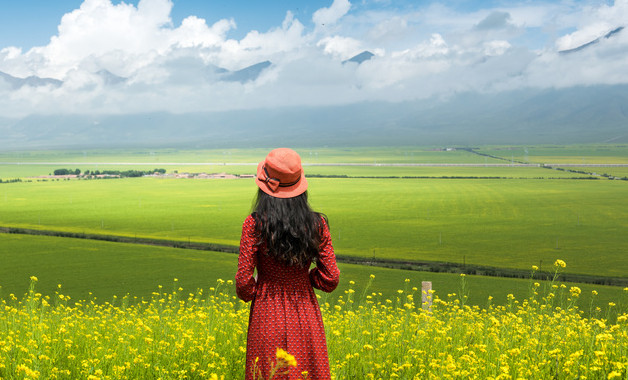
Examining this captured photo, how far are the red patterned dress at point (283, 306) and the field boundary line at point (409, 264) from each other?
24.0m

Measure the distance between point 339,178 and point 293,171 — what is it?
123 m

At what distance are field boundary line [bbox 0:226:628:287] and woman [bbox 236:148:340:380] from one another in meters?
24.1

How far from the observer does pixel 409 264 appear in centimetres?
3881

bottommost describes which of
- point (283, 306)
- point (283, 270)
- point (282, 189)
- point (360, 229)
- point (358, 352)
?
point (360, 229)

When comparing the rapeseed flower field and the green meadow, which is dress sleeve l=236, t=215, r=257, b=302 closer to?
the rapeseed flower field

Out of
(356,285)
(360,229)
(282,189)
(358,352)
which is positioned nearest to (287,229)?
(282,189)

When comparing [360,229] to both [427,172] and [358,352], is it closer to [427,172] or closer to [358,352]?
[358,352]

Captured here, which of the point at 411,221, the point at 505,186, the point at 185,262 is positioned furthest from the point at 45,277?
the point at 505,186

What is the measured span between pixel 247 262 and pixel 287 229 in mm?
353

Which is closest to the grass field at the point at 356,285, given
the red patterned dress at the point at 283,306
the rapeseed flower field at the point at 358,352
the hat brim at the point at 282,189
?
the rapeseed flower field at the point at 358,352

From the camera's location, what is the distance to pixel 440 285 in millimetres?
31609

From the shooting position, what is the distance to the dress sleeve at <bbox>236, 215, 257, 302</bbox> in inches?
174

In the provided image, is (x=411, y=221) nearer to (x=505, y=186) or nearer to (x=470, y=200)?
(x=470, y=200)

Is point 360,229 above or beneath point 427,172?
beneath
